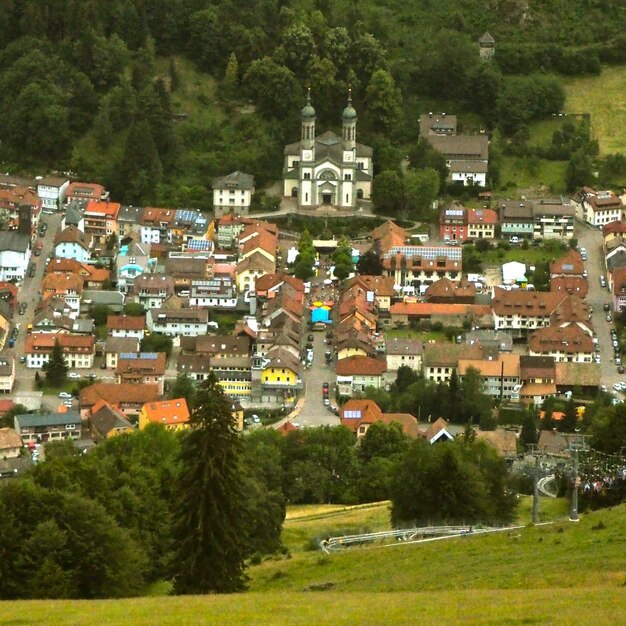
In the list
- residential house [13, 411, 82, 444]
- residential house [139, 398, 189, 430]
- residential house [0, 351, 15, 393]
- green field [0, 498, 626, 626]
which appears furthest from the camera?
residential house [0, 351, 15, 393]

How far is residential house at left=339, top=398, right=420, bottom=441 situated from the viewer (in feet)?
168

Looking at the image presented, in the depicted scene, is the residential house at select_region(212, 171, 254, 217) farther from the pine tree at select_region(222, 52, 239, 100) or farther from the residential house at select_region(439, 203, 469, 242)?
the residential house at select_region(439, 203, 469, 242)

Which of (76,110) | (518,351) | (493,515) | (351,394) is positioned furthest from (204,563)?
(76,110)

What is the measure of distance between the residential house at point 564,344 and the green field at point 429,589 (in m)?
24.3

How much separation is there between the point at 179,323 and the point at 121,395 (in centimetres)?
534

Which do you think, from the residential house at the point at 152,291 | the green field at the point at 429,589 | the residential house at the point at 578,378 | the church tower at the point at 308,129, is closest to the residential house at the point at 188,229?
the residential house at the point at 152,291

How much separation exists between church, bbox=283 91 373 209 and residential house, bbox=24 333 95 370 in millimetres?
13267

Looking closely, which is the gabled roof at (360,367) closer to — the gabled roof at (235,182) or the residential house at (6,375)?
the residential house at (6,375)

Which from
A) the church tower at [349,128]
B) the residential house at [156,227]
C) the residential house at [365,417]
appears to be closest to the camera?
the residential house at [365,417]

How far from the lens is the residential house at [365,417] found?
168ft

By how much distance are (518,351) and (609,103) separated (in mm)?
19742

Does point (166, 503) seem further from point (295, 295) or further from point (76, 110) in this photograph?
point (76, 110)

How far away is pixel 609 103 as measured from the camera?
246ft

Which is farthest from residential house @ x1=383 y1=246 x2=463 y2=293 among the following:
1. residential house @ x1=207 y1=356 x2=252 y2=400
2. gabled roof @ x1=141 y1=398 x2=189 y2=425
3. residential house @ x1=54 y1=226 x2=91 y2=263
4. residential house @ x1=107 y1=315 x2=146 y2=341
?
gabled roof @ x1=141 y1=398 x2=189 y2=425
